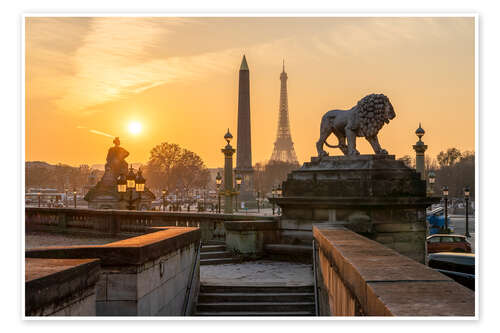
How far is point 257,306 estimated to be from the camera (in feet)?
30.7

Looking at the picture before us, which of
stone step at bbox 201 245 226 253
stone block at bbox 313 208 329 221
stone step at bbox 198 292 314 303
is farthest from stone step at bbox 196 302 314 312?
stone step at bbox 201 245 226 253

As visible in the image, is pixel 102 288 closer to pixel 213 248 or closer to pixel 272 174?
pixel 213 248

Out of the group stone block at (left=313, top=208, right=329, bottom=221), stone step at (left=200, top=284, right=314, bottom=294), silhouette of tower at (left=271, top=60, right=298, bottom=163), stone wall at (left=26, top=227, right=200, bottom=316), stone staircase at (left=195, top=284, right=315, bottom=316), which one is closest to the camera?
stone wall at (left=26, top=227, right=200, bottom=316)

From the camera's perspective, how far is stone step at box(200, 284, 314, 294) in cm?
986

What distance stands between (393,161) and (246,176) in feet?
272

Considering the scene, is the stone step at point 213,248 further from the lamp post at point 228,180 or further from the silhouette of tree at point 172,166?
the silhouette of tree at point 172,166

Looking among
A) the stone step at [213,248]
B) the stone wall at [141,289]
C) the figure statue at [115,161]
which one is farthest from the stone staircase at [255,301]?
the figure statue at [115,161]

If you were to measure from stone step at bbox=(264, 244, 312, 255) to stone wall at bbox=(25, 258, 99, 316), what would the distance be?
8085 mm

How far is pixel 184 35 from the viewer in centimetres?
891

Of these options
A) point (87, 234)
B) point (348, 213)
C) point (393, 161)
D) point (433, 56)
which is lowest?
point (87, 234)

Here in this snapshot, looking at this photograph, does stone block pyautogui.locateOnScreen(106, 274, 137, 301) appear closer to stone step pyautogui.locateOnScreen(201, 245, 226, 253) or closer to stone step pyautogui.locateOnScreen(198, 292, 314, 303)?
stone step pyautogui.locateOnScreen(198, 292, 314, 303)

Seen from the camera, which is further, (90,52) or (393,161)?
(393,161)
